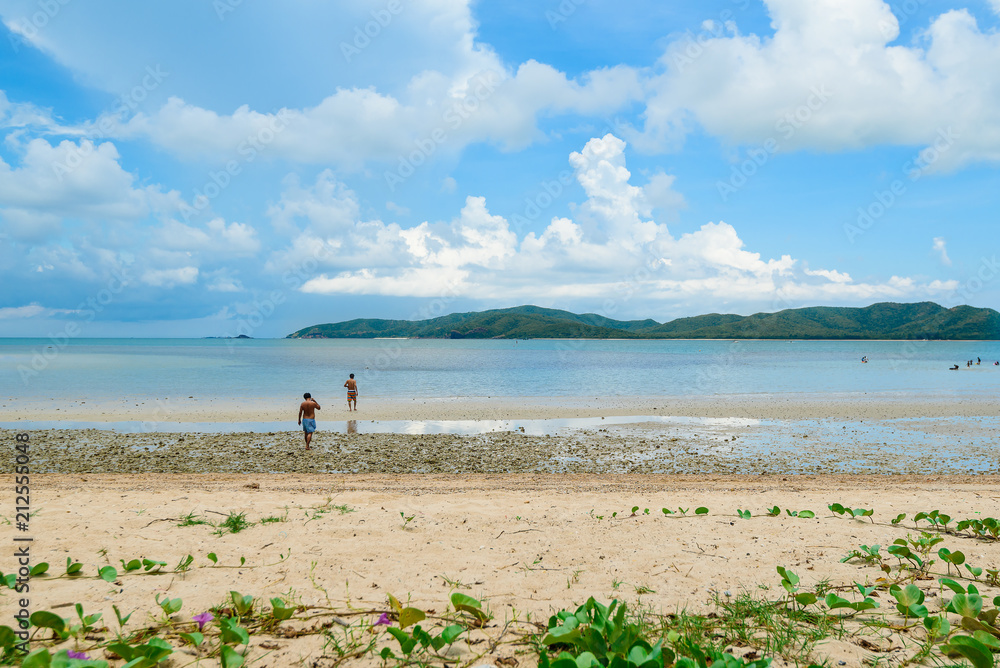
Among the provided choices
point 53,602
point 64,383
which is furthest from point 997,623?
point 64,383

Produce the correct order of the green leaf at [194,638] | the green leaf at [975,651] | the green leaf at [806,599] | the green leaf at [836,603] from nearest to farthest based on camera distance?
the green leaf at [975,651] < the green leaf at [194,638] < the green leaf at [836,603] < the green leaf at [806,599]

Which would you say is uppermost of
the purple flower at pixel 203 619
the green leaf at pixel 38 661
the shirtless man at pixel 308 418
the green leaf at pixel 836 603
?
the green leaf at pixel 38 661

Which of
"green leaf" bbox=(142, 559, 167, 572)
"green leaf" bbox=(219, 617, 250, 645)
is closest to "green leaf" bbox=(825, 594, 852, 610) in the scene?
"green leaf" bbox=(219, 617, 250, 645)

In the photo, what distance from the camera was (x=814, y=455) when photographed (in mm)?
16188

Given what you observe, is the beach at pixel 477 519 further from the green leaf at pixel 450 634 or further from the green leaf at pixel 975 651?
the green leaf at pixel 975 651

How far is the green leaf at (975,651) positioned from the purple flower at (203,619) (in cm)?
482

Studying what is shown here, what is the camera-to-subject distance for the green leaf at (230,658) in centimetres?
317

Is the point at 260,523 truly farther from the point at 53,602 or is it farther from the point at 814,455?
the point at 814,455

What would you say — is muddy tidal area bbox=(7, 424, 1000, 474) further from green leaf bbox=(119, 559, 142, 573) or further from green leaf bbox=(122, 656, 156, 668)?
green leaf bbox=(122, 656, 156, 668)

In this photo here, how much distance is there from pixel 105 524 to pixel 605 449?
1347 cm

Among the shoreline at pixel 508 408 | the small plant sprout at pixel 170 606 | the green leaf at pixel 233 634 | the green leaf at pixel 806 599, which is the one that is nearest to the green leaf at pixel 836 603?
the green leaf at pixel 806 599

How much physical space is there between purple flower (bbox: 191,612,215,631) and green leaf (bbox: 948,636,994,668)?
4824 millimetres

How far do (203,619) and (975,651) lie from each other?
16.0 feet

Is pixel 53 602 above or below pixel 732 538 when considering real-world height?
above
